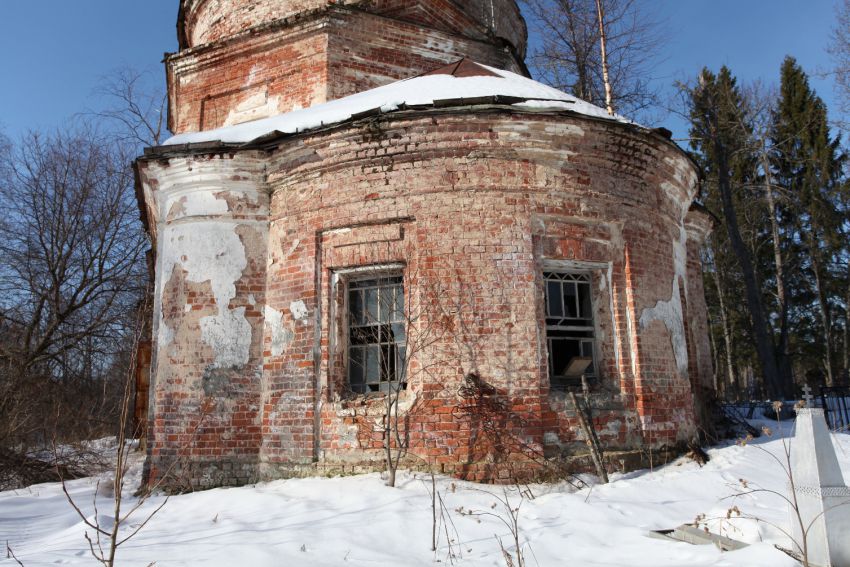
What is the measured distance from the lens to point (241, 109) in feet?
36.2

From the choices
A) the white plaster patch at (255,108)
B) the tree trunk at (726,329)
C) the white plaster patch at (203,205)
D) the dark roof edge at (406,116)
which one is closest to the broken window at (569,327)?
the dark roof edge at (406,116)

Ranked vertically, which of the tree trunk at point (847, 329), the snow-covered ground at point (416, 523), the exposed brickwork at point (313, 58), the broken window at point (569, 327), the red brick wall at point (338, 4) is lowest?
the snow-covered ground at point (416, 523)

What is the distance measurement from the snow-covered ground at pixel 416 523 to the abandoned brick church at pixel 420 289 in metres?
0.50

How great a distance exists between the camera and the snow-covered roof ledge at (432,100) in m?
6.70

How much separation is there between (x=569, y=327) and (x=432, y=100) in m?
3.00

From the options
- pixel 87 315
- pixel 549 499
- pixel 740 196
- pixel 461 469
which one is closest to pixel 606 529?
pixel 549 499

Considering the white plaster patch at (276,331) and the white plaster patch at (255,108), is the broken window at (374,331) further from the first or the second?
the white plaster patch at (255,108)

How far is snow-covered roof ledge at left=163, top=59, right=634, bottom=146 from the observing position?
6703 millimetres

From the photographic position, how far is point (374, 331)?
689 centimetres

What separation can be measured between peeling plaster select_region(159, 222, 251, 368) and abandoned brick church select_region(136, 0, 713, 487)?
3 cm

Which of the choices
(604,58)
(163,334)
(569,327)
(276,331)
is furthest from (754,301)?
(163,334)

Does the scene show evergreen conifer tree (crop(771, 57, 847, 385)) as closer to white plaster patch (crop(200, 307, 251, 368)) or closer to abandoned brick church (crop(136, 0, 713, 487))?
abandoned brick church (crop(136, 0, 713, 487))

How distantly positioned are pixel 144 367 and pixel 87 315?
32.2ft

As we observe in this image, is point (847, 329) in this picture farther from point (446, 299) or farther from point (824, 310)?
point (446, 299)
